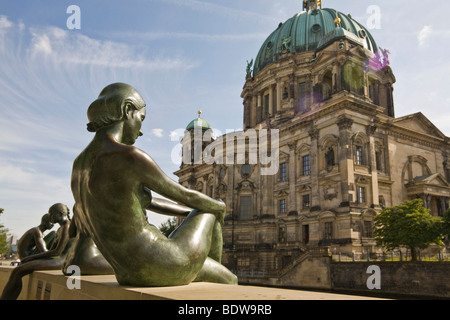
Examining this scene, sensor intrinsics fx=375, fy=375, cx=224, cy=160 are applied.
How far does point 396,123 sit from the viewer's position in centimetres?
4241

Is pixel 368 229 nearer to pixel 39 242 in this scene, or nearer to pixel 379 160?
pixel 379 160

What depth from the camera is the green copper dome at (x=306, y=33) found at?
181ft

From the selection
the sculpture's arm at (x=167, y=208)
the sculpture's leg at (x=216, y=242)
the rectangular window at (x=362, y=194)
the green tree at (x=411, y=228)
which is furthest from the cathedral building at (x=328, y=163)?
the sculpture's arm at (x=167, y=208)

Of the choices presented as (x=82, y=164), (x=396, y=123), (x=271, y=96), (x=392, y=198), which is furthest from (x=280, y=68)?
(x=82, y=164)

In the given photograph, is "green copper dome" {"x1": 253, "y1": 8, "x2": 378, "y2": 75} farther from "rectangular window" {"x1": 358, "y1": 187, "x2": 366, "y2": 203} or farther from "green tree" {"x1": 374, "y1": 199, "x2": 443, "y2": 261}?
"green tree" {"x1": 374, "y1": 199, "x2": 443, "y2": 261}

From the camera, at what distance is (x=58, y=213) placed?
929cm

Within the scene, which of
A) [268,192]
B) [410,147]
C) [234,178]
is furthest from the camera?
[234,178]

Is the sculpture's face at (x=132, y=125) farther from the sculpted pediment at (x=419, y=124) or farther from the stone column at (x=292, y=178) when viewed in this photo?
the sculpted pediment at (x=419, y=124)

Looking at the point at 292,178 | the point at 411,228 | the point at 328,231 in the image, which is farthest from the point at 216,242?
the point at 292,178

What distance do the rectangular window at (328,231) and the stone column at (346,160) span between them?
114 inches

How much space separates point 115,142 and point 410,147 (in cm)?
4566

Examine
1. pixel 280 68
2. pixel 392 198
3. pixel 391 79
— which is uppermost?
pixel 280 68
